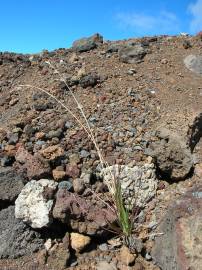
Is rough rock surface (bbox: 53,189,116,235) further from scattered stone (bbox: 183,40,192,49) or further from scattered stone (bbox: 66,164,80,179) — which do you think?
scattered stone (bbox: 183,40,192,49)

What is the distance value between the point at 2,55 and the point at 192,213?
607 centimetres

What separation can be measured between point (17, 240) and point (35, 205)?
0.44 meters

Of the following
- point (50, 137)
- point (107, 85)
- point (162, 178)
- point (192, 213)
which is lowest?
point (192, 213)

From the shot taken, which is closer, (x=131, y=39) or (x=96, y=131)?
(x=96, y=131)

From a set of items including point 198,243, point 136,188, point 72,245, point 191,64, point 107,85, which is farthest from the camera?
point 191,64

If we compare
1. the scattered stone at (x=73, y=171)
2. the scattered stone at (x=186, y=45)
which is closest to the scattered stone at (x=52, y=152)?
the scattered stone at (x=73, y=171)

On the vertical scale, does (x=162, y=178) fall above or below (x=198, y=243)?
above

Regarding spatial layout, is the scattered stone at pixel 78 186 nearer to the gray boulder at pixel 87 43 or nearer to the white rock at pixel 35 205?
the white rock at pixel 35 205

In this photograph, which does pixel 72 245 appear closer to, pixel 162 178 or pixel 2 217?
pixel 2 217

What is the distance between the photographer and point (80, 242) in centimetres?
504

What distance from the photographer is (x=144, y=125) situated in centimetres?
624

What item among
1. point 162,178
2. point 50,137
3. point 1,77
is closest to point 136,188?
point 162,178

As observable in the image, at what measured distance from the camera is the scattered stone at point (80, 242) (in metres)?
5.03

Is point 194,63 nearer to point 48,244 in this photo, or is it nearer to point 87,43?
point 87,43
